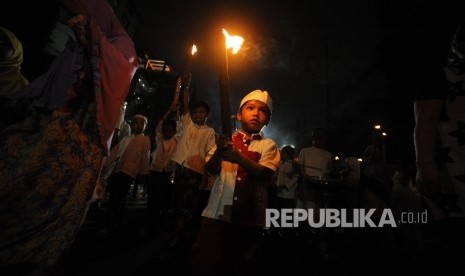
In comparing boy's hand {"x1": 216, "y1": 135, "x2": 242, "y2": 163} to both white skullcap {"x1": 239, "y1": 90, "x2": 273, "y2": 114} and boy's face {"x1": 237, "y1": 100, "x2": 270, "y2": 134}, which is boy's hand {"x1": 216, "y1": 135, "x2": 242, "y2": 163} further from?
white skullcap {"x1": 239, "y1": 90, "x2": 273, "y2": 114}

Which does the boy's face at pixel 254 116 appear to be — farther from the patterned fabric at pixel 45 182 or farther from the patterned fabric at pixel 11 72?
the patterned fabric at pixel 11 72

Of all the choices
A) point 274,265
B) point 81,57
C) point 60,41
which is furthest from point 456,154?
point 60,41

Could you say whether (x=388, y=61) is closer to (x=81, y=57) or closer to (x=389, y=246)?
(x=389, y=246)

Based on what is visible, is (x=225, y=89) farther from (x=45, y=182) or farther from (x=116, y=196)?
(x=116, y=196)

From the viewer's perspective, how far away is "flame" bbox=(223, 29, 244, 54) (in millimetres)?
2271

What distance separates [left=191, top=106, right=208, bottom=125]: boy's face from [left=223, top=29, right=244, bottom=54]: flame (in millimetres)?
2751

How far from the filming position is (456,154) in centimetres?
203

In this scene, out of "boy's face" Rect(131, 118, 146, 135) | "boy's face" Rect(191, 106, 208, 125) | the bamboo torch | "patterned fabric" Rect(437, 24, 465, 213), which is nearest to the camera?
"patterned fabric" Rect(437, 24, 465, 213)

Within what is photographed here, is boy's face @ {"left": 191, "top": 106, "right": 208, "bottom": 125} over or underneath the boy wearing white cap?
over

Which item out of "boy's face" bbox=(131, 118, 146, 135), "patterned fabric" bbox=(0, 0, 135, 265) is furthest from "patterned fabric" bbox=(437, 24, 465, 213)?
"boy's face" bbox=(131, 118, 146, 135)

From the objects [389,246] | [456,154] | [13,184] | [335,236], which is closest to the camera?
[456,154]

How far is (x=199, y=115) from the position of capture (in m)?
5.16

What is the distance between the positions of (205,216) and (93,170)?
4.18 feet

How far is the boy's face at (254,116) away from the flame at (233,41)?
698mm
